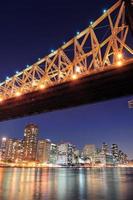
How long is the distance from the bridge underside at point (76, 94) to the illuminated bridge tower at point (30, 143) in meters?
129

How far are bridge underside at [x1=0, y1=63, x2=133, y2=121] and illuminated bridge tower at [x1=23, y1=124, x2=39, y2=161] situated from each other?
422 ft

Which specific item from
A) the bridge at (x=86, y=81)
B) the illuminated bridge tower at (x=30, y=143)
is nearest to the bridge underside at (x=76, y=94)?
the bridge at (x=86, y=81)

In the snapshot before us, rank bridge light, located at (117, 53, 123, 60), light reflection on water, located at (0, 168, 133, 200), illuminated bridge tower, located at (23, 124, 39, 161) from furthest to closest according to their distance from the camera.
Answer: illuminated bridge tower, located at (23, 124, 39, 161) < bridge light, located at (117, 53, 123, 60) < light reflection on water, located at (0, 168, 133, 200)

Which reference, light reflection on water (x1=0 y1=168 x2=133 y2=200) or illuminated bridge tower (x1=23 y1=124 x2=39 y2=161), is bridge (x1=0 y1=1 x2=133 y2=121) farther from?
illuminated bridge tower (x1=23 y1=124 x2=39 y2=161)

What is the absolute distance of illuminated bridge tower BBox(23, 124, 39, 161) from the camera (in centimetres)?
15975

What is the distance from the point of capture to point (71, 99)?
29.1 meters

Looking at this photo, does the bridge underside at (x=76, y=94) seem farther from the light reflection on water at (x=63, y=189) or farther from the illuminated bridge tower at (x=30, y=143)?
the illuminated bridge tower at (x=30, y=143)

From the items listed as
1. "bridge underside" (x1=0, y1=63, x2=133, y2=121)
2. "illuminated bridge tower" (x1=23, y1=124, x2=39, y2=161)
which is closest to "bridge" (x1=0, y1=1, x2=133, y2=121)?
"bridge underside" (x1=0, y1=63, x2=133, y2=121)

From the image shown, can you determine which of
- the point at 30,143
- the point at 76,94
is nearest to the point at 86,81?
the point at 76,94

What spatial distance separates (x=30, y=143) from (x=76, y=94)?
475ft

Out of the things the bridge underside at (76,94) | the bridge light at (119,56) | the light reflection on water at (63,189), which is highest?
the bridge light at (119,56)

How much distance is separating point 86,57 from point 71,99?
6.09 m

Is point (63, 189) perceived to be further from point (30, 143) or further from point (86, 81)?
point (30, 143)

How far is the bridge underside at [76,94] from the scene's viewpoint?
2342 cm
